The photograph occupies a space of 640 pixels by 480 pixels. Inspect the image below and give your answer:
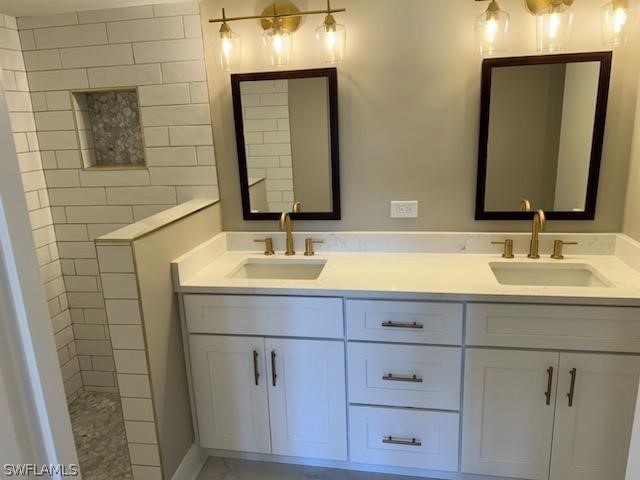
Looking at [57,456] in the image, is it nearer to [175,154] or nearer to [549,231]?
[175,154]

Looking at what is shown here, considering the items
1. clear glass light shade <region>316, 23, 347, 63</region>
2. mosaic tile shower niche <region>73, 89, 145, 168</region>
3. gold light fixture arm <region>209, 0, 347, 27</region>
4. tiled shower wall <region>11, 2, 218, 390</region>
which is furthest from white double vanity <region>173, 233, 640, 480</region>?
gold light fixture arm <region>209, 0, 347, 27</region>

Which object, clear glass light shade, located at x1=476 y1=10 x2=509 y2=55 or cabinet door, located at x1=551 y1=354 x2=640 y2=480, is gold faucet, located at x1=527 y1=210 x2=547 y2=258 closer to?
cabinet door, located at x1=551 y1=354 x2=640 y2=480

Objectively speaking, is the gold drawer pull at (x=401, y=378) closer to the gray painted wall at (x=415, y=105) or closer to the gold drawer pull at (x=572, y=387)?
the gold drawer pull at (x=572, y=387)

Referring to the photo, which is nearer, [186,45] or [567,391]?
[567,391]

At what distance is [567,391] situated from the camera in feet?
5.59

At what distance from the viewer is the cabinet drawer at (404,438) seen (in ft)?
6.06

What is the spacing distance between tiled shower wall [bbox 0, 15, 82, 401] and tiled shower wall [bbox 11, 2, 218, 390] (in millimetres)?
37

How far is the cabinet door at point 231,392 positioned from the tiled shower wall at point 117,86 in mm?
859

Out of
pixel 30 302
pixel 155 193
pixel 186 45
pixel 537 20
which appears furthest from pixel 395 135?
pixel 30 302

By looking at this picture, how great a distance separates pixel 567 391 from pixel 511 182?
932 millimetres

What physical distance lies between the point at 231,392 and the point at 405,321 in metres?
0.85

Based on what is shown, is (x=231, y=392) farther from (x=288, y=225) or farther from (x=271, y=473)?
(x=288, y=225)

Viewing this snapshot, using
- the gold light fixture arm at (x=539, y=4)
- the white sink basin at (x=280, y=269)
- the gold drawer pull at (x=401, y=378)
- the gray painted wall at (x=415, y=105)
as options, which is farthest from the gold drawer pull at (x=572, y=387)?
the gold light fixture arm at (x=539, y=4)

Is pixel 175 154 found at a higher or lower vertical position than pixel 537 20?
lower
